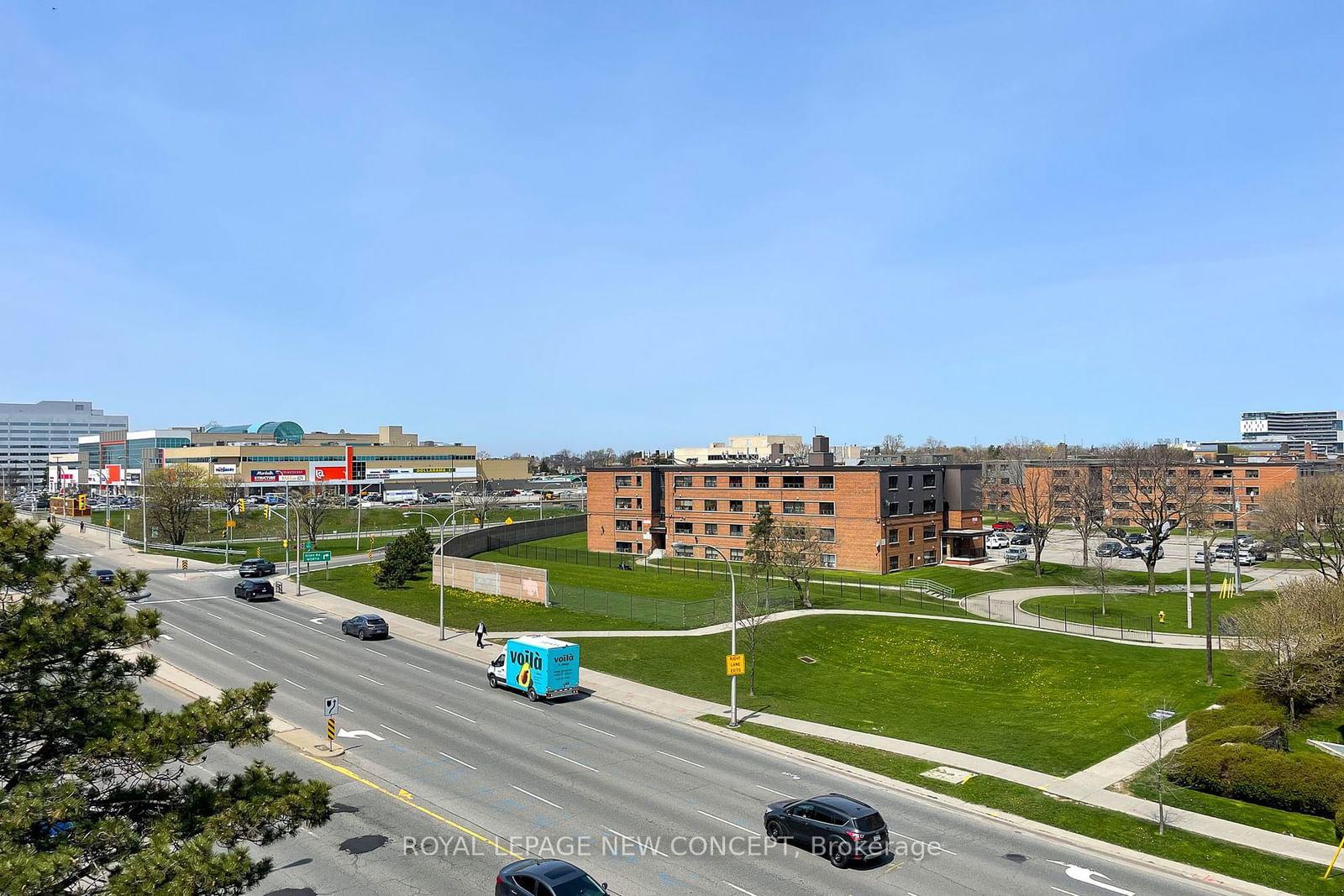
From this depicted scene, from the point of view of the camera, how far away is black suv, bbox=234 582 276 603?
65.1m

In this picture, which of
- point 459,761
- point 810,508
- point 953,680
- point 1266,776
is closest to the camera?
point 1266,776

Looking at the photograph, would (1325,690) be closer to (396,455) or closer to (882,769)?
(882,769)

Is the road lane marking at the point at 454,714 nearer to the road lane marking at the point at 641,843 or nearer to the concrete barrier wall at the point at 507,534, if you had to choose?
the road lane marking at the point at 641,843

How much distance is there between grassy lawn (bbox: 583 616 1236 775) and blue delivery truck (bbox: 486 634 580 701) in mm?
5458

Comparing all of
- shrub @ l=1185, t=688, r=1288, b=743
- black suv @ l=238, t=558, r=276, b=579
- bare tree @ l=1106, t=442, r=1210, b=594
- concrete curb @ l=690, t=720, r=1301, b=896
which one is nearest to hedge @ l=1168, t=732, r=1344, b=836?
shrub @ l=1185, t=688, r=1288, b=743

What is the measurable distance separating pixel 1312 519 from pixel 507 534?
8091 cm

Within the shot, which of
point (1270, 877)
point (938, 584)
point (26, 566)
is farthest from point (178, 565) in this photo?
point (1270, 877)

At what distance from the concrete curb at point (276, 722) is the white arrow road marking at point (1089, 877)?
2226 cm

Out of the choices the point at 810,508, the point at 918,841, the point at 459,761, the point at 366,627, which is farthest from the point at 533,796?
the point at 810,508

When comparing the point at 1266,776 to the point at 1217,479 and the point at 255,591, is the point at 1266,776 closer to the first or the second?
the point at 255,591

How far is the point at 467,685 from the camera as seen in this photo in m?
42.7

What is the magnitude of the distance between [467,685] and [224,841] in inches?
1186

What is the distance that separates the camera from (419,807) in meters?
26.3

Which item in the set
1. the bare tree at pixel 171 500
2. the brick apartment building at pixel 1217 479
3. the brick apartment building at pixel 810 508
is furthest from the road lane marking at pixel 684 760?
the brick apartment building at pixel 1217 479
